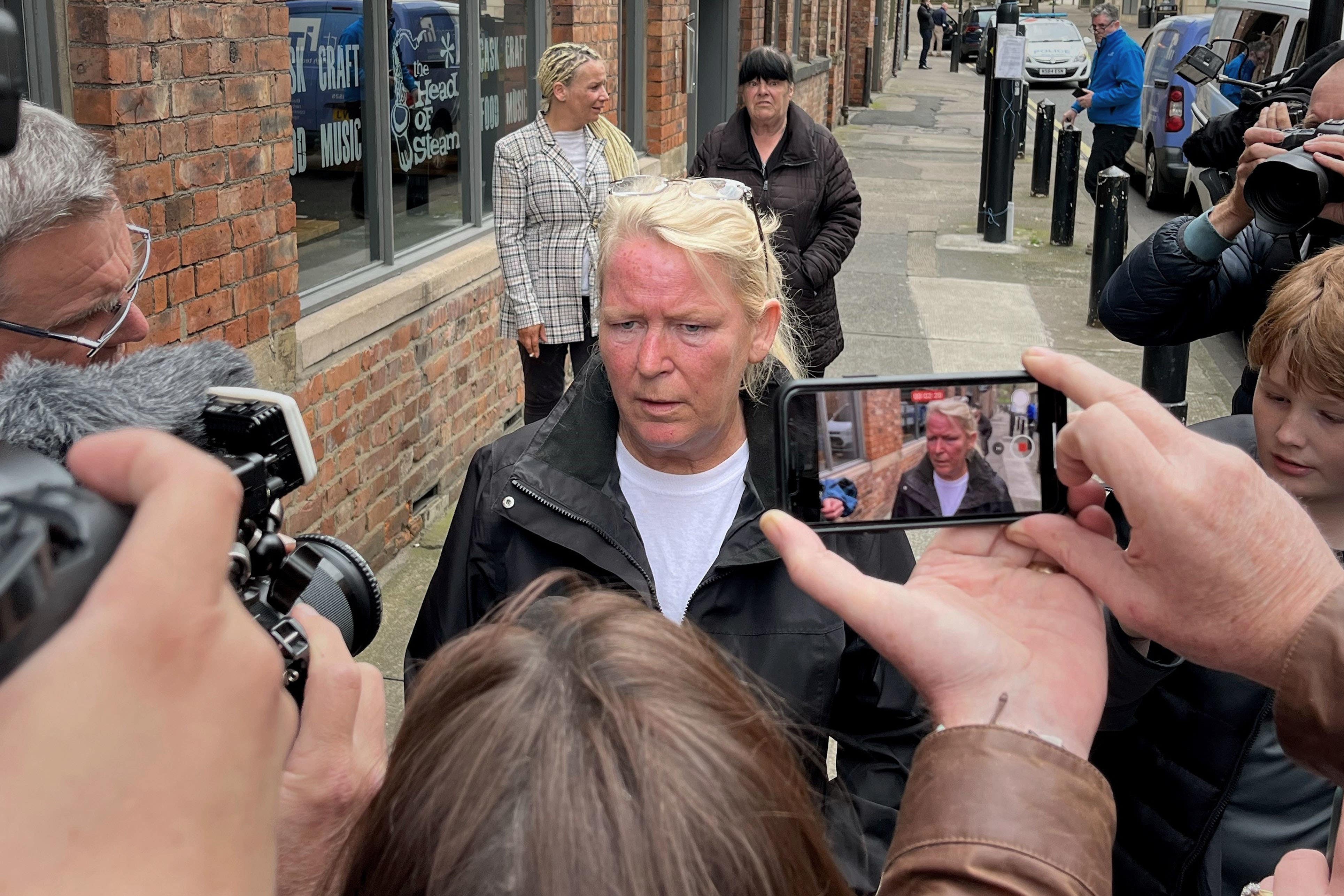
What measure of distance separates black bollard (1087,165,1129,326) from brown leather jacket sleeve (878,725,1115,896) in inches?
284

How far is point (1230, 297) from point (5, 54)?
2.96 metres

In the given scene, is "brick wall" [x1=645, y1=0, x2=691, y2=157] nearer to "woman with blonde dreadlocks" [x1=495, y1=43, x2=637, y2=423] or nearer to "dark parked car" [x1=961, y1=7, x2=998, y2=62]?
"woman with blonde dreadlocks" [x1=495, y1=43, x2=637, y2=423]

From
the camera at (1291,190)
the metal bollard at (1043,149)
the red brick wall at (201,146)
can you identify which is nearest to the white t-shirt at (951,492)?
the camera at (1291,190)

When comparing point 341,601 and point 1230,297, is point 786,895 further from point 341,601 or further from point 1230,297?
A: point 1230,297

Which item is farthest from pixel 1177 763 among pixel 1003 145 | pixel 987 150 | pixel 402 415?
pixel 987 150

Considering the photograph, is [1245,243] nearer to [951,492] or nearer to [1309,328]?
[1309,328]

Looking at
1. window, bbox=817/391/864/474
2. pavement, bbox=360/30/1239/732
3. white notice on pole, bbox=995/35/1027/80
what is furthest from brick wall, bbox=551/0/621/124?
window, bbox=817/391/864/474

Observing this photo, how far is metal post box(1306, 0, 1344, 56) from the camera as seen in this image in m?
4.87

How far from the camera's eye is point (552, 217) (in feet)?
16.8

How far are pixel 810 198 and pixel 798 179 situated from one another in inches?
4.3

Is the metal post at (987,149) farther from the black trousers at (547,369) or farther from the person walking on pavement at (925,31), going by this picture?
the person walking on pavement at (925,31)

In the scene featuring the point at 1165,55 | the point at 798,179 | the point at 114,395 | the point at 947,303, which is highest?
the point at 1165,55

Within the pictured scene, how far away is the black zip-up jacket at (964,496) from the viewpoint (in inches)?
57.0

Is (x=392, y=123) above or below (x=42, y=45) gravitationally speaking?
below
